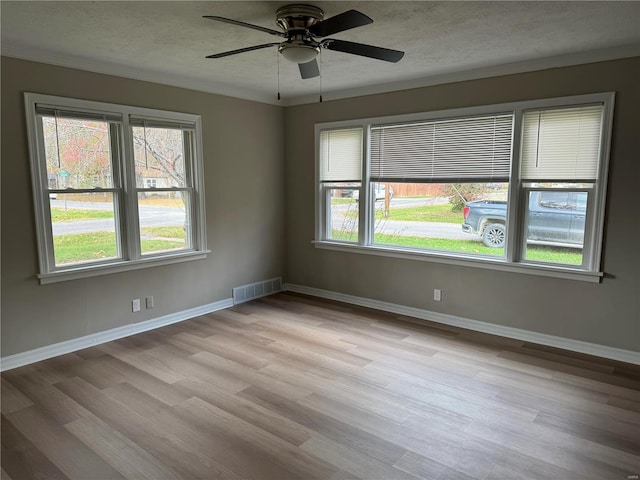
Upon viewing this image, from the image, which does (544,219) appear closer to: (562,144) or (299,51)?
(562,144)

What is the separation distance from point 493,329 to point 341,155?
8.73 feet

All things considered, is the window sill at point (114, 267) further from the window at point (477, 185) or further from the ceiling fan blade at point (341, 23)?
the ceiling fan blade at point (341, 23)

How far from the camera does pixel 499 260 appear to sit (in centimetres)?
412

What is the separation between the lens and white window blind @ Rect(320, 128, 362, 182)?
5.04 m

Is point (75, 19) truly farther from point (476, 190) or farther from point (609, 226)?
point (609, 226)

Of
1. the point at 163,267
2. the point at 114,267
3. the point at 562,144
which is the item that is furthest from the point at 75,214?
the point at 562,144

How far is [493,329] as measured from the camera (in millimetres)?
4211

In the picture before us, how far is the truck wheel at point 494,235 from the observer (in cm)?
416

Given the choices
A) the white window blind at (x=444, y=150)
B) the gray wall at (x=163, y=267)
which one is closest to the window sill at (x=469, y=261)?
the white window blind at (x=444, y=150)

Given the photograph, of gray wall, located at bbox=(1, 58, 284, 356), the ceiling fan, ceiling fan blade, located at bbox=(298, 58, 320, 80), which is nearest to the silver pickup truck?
the ceiling fan

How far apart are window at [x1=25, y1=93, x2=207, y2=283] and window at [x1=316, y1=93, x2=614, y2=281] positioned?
68.2 inches

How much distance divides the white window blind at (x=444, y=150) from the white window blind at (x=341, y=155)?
0.72 feet

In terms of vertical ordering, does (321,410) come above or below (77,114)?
below

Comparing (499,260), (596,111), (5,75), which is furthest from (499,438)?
(5,75)
